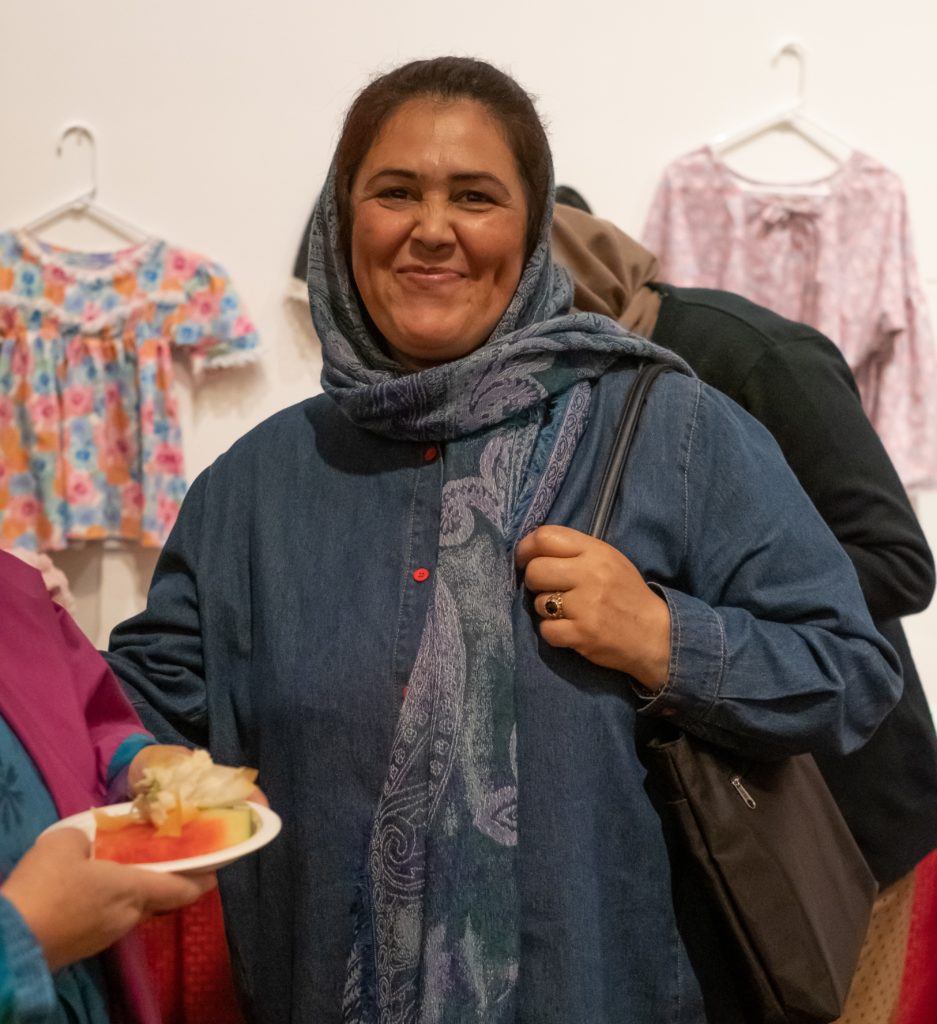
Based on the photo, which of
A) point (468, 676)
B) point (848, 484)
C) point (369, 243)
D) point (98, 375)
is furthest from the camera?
point (98, 375)

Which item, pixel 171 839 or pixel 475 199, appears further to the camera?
pixel 475 199

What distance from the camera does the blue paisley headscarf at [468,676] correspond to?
1026 millimetres

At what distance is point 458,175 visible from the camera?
111 cm

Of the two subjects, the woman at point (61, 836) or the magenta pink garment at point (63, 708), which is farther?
the magenta pink garment at point (63, 708)

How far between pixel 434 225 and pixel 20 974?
722 millimetres

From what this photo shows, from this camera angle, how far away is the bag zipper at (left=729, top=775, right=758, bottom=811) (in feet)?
3.41

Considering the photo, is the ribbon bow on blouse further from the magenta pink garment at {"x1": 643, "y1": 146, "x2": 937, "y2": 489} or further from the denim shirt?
the denim shirt

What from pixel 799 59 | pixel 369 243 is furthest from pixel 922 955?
pixel 799 59

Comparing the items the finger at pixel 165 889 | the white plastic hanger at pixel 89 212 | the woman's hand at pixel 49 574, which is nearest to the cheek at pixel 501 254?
the finger at pixel 165 889

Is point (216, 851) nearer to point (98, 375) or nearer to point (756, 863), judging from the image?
point (756, 863)

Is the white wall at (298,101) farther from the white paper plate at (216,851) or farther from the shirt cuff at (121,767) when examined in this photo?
the white paper plate at (216,851)

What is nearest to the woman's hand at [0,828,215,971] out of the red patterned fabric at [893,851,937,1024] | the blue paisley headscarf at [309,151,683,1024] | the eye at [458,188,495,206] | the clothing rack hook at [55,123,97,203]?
the blue paisley headscarf at [309,151,683,1024]

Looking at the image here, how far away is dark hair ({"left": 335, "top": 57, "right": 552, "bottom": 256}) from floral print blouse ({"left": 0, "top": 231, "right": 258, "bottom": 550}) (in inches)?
57.4

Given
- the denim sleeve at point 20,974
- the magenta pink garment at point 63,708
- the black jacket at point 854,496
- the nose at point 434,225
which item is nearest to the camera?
the denim sleeve at point 20,974
